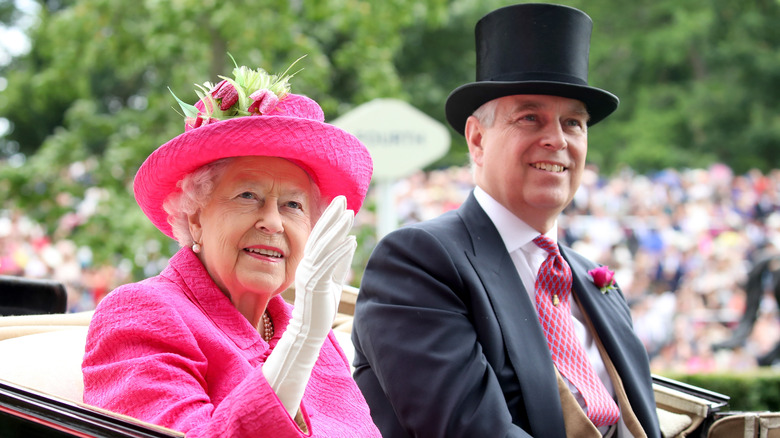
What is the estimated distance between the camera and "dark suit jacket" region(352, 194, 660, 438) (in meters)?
2.29

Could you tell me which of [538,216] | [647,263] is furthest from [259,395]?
[647,263]

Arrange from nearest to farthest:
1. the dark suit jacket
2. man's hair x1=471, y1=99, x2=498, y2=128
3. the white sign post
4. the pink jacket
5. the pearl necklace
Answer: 1. the pink jacket
2. the pearl necklace
3. the dark suit jacket
4. man's hair x1=471, y1=99, x2=498, y2=128
5. the white sign post

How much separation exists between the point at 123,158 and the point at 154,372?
6065 millimetres

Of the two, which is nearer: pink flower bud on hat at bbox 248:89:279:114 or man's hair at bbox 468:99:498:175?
pink flower bud on hat at bbox 248:89:279:114

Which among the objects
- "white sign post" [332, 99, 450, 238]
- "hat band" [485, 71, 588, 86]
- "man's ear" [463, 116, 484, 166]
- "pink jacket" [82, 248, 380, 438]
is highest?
"white sign post" [332, 99, 450, 238]

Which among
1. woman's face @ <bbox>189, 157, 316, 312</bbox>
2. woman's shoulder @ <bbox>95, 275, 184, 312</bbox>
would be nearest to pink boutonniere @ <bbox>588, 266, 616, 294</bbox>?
woman's face @ <bbox>189, 157, 316, 312</bbox>

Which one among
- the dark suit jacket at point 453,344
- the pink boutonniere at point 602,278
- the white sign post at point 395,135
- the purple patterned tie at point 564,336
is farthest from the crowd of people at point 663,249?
the dark suit jacket at point 453,344

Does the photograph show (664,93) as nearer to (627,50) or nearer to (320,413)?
(627,50)

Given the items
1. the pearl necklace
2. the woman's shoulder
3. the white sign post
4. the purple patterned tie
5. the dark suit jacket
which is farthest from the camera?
the white sign post

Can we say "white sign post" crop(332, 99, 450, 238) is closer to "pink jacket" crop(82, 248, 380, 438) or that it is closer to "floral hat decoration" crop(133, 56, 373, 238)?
"floral hat decoration" crop(133, 56, 373, 238)

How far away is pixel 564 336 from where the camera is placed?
2568mm

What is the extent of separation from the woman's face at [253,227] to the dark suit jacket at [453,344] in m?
0.50

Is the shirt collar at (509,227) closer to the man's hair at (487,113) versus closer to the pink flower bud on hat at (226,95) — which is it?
the man's hair at (487,113)

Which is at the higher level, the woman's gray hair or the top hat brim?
the top hat brim
